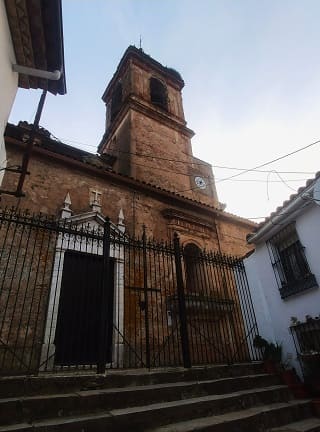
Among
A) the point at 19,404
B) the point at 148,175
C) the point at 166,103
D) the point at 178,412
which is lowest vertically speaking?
the point at 178,412

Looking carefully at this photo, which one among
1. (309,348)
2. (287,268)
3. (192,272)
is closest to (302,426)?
(309,348)

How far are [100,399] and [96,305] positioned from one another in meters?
4.18

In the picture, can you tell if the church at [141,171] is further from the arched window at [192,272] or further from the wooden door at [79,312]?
the wooden door at [79,312]

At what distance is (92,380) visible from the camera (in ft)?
13.2

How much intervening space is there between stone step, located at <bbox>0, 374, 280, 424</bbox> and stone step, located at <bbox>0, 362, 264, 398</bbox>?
0.18m

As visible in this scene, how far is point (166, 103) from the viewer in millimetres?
17094

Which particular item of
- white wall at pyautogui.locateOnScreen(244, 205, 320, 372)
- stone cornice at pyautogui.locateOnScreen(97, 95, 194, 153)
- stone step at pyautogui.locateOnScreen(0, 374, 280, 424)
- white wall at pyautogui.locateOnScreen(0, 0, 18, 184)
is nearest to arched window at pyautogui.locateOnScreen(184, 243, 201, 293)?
white wall at pyautogui.locateOnScreen(244, 205, 320, 372)

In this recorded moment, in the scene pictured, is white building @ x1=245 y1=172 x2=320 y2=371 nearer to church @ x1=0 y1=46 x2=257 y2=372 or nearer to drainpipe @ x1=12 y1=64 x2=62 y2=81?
church @ x1=0 y1=46 x2=257 y2=372

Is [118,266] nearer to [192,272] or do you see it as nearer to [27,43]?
[192,272]

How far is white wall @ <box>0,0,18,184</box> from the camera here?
169 inches

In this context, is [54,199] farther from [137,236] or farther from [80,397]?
[80,397]

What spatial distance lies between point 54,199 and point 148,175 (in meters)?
5.06

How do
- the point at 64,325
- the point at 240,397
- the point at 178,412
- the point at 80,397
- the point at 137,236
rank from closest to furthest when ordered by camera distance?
the point at 80,397 < the point at 178,412 < the point at 240,397 < the point at 64,325 < the point at 137,236

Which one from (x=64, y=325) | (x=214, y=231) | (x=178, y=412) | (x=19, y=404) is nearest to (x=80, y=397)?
(x=19, y=404)
